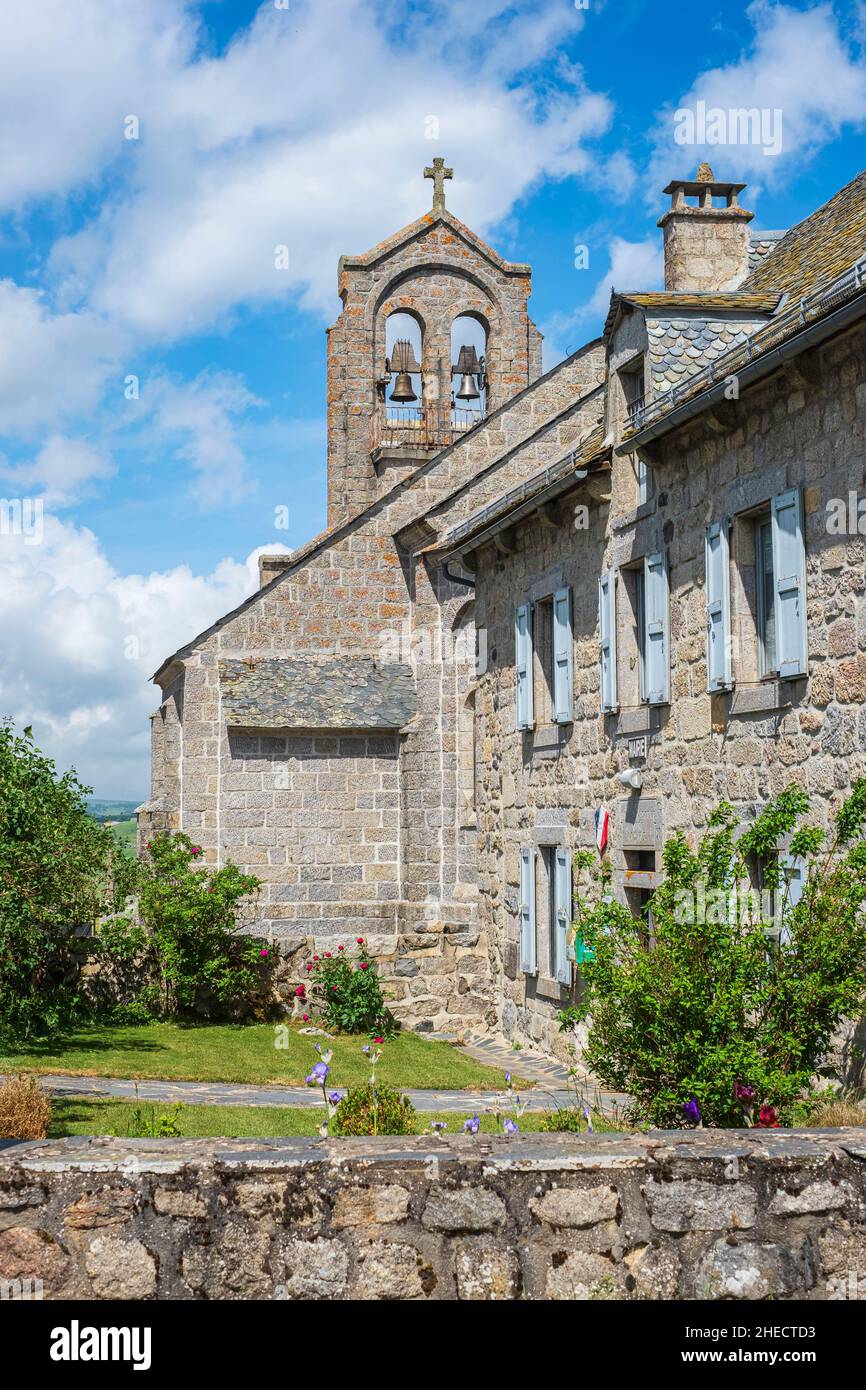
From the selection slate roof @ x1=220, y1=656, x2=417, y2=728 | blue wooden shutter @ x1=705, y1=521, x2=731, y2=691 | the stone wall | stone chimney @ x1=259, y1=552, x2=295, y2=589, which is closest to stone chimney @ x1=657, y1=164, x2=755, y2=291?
the stone wall

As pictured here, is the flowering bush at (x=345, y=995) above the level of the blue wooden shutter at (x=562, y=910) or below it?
below

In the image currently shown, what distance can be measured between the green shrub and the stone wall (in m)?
3.91

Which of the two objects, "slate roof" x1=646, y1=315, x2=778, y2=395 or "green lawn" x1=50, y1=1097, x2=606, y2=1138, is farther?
"slate roof" x1=646, y1=315, x2=778, y2=395

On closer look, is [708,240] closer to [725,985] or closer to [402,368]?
[725,985]

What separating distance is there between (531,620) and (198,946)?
5857mm

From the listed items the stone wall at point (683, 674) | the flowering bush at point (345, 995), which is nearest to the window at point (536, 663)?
the stone wall at point (683, 674)

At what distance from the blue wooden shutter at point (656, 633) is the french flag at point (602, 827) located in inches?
63.7

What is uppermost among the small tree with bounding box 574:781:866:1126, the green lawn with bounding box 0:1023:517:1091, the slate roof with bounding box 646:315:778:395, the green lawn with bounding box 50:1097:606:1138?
the slate roof with bounding box 646:315:778:395

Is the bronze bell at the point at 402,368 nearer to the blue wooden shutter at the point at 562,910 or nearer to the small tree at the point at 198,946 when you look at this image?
the small tree at the point at 198,946

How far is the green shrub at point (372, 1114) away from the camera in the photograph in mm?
7066

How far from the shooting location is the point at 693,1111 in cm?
747

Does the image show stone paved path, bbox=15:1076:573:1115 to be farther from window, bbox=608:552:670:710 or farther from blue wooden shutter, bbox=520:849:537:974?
window, bbox=608:552:670:710

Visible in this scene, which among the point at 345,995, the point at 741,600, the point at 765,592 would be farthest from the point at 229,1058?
the point at 765,592

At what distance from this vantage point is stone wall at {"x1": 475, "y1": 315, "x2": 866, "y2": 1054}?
9.73m
